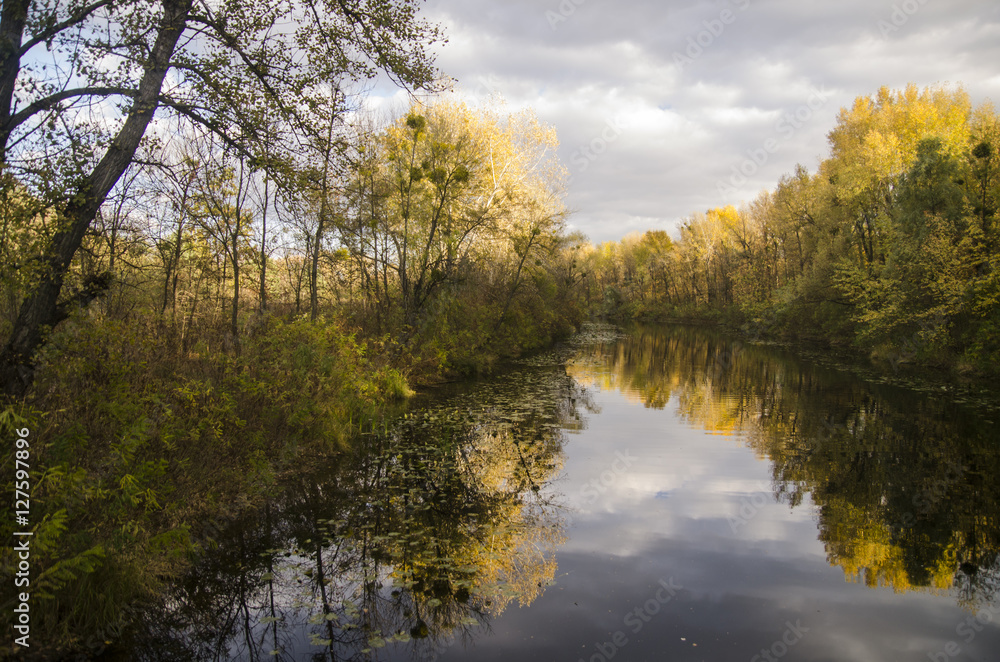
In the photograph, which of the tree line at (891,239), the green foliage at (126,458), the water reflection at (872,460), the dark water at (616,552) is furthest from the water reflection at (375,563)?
the tree line at (891,239)

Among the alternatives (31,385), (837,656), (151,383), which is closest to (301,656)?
(151,383)

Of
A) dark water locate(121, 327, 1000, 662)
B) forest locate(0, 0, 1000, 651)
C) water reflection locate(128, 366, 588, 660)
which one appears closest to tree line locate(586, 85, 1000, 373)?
forest locate(0, 0, 1000, 651)

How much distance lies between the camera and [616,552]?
720cm

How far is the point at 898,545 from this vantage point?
713cm

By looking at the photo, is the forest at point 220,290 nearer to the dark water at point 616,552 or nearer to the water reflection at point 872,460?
the dark water at point 616,552

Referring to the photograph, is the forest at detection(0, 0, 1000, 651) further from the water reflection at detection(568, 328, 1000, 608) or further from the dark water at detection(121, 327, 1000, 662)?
the water reflection at detection(568, 328, 1000, 608)

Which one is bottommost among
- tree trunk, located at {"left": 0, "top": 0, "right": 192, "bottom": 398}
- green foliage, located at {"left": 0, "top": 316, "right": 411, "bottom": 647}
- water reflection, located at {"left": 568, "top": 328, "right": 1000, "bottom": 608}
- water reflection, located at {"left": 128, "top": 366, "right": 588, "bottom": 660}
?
water reflection, located at {"left": 128, "top": 366, "right": 588, "bottom": 660}

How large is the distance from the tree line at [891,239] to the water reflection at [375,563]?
62.9 feet

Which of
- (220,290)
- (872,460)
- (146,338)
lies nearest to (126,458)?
(146,338)

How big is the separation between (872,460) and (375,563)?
9.69 m

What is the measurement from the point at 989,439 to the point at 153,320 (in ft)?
53.4

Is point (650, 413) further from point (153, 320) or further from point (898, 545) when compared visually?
point (153, 320)

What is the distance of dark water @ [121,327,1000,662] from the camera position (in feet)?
17.1

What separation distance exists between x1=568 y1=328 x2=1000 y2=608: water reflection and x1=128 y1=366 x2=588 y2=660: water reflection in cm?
416
